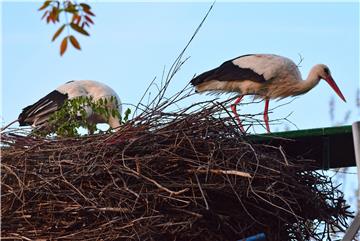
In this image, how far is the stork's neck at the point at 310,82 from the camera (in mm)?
7988

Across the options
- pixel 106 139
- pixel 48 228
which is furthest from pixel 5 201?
pixel 106 139

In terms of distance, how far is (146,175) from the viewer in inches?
193

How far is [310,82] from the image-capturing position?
8.12 metres

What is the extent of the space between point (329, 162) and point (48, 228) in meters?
1.74

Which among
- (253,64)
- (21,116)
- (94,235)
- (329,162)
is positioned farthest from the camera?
(253,64)

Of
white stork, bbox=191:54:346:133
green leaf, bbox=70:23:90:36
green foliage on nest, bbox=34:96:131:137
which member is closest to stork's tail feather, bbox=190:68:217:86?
white stork, bbox=191:54:346:133

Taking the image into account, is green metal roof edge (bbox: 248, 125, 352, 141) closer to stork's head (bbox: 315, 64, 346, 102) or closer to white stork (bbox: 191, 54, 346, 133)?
white stork (bbox: 191, 54, 346, 133)

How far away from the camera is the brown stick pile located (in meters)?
4.80

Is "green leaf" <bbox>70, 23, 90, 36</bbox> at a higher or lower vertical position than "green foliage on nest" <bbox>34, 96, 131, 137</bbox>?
lower

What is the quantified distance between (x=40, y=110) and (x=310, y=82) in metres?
2.26

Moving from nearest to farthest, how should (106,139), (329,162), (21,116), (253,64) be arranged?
(106,139) → (329,162) → (21,116) → (253,64)

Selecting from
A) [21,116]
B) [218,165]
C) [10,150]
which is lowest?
[218,165]

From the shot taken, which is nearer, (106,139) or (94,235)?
(94,235)

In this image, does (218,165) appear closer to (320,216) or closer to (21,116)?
(320,216)
